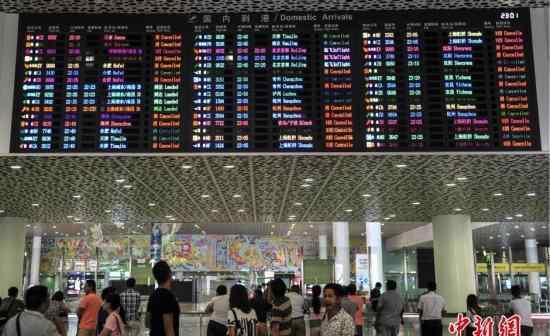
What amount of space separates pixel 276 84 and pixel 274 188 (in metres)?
5.36

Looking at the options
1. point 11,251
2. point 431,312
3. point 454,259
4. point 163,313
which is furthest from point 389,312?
point 11,251

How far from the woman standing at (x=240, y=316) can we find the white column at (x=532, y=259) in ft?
111

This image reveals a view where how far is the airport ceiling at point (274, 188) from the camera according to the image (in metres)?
11.4

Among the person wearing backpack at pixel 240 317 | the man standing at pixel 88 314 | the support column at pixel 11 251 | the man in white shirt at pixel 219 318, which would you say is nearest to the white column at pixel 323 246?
the support column at pixel 11 251

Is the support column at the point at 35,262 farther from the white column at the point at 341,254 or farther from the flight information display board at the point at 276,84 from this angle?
the flight information display board at the point at 276,84

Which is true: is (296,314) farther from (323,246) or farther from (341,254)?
(323,246)

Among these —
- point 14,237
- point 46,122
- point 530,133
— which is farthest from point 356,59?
point 14,237

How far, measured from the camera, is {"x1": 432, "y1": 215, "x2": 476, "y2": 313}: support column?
20.9 meters

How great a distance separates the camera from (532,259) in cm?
3738

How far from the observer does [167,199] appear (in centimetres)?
1706

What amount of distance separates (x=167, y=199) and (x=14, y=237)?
717 cm

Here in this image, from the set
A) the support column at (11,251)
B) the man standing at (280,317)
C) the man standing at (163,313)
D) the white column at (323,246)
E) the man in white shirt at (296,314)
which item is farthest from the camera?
the white column at (323,246)

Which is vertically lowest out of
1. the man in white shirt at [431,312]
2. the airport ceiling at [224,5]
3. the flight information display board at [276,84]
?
the man in white shirt at [431,312]

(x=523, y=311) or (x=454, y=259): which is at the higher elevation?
(x=454, y=259)
